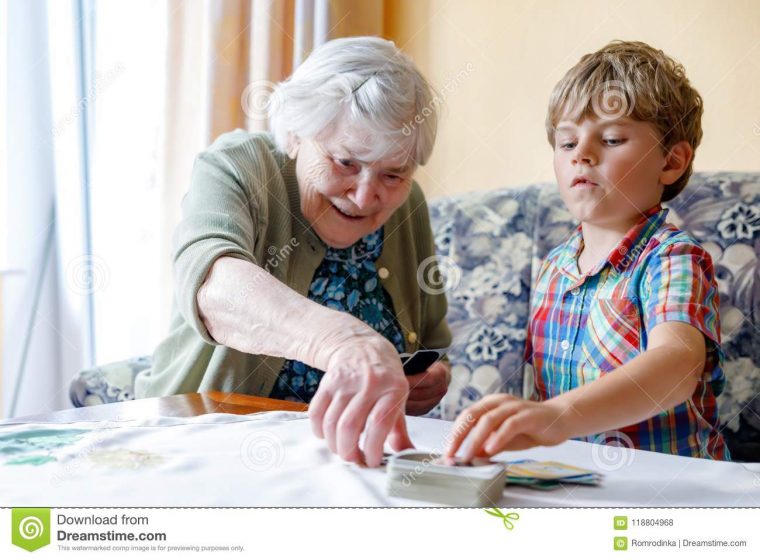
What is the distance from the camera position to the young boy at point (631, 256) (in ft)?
3.02

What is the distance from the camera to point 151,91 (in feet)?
6.50


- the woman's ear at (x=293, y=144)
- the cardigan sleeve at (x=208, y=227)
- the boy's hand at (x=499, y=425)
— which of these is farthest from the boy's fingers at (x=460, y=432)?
the woman's ear at (x=293, y=144)

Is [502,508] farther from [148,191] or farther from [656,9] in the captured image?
[148,191]

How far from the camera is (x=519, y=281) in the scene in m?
1.58

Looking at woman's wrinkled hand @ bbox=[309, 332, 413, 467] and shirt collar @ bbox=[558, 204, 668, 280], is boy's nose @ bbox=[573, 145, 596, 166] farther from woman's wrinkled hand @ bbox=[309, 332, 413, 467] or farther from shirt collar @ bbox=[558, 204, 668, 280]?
woman's wrinkled hand @ bbox=[309, 332, 413, 467]

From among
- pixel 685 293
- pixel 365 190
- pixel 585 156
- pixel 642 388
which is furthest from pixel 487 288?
pixel 642 388

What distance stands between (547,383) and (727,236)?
475 millimetres

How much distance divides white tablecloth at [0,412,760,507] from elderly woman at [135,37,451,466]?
0.52 ft

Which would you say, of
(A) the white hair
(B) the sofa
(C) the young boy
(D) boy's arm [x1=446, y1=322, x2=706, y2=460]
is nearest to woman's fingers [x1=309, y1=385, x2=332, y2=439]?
(D) boy's arm [x1=446, y1=322, x2=706, y2=460]

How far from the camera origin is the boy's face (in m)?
1.02

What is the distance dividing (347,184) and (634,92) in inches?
16.6

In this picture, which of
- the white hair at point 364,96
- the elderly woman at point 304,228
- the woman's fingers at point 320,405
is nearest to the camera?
the woman's fingers at point 320,405

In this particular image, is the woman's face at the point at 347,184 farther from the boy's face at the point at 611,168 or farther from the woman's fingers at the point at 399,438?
the woman's fingers at the point at 399,438
